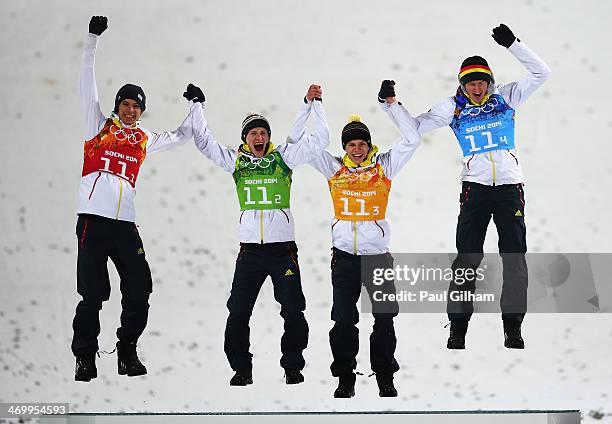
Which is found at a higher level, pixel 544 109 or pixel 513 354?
pixel 544 109

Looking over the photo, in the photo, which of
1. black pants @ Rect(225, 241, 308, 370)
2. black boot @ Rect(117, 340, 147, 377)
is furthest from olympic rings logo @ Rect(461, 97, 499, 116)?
black boot @ Rect(117, 340, 147, 377)

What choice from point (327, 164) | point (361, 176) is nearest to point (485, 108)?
point (361, 176)

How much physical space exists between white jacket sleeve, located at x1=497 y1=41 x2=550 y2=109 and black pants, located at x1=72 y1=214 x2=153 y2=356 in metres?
1.86

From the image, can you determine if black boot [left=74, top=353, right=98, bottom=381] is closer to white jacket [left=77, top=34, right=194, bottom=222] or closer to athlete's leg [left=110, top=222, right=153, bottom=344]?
athlete's leg [left=110, top=222, right=153, bottom=344]

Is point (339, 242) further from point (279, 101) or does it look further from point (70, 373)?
point (70, 373)

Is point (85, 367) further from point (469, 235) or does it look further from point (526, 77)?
point (526, 77)

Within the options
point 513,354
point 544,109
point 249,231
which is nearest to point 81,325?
point 249,231

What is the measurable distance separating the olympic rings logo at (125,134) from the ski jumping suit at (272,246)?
0.51 metres

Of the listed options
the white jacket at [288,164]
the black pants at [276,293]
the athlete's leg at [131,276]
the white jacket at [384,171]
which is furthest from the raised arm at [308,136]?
the athlete's leg at [131,276]

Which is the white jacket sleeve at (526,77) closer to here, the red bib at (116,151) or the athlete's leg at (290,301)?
the athlete's leg at (290,301)

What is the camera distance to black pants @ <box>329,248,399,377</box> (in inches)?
162

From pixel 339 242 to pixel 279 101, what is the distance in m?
1.37

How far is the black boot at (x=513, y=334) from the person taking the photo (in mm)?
4215

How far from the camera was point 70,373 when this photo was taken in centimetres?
510
